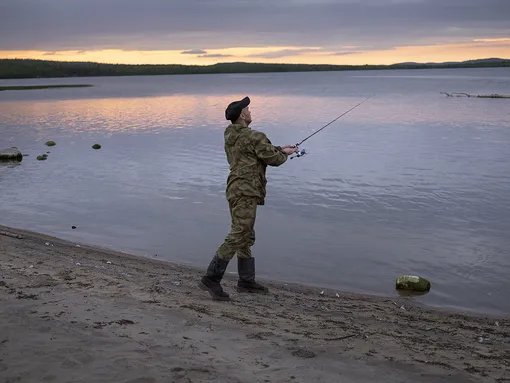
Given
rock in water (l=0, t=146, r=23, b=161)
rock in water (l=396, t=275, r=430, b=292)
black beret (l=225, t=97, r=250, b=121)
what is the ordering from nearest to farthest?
black beret (l=225, t=97, r=250, b=121) < rock in water (l=396, t=275, r=430, b=292) < rock in water (l=0, t=146, r=23, b=161)

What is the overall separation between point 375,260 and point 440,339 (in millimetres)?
4159

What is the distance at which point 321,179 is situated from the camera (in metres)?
17.3

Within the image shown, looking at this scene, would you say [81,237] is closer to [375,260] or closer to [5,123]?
[375,260]

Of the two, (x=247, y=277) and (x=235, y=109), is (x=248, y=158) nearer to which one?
(x=235, y=109)

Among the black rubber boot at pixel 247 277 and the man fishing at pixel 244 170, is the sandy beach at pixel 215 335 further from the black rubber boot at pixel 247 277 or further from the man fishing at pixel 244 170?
the man fishing at pixel 244 170

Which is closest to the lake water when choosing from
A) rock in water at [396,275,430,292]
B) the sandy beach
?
rock in water at [396,275,430,292]

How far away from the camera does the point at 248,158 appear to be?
6.32 meters

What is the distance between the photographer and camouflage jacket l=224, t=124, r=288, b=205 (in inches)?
246

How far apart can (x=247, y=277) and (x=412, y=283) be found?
276cm

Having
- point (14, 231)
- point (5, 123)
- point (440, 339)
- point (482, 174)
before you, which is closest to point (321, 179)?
point (482, 174)

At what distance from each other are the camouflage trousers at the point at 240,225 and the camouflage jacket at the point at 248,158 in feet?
0.27

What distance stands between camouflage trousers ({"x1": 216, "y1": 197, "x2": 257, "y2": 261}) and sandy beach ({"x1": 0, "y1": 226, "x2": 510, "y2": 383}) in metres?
0.58

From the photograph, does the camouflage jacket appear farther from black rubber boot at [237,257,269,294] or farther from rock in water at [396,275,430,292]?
rock in water at [396,275,430,292]

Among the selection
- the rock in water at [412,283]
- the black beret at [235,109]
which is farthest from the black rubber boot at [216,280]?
the rock in water at [412,283]
